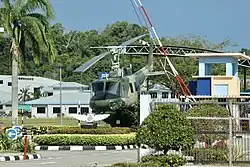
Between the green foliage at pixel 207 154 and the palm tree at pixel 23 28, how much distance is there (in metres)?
19.0

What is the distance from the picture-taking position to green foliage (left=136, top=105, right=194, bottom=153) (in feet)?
54.7

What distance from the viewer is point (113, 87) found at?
132 ft

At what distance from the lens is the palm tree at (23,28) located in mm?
35844

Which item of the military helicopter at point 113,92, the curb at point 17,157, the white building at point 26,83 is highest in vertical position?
the white building at point 26,83

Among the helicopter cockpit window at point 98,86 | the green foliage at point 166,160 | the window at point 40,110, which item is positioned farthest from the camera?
the window at point 40,110

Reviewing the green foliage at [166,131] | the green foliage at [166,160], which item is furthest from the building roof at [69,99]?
the green foliage at [166,131]

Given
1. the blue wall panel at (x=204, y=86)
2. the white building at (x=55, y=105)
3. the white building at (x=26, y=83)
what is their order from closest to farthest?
the blue wall panel at (x=204, y=86)
the white building at (x=55, y=105)
the white building at (x=26, y=83)

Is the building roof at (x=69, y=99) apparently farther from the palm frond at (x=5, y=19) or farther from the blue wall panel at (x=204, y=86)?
the palm frond at (x=5, y=19)

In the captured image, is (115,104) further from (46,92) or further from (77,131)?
(46,92)

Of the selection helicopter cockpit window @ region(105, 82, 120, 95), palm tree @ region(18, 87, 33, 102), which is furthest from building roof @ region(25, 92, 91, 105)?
helicopter cockpit window @ region(105, 82, 120, 95)

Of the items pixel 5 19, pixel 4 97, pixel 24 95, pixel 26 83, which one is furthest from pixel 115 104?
pixel 4 97

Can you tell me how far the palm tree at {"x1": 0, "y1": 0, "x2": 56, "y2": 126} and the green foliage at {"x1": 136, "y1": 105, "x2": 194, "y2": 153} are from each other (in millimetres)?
19603

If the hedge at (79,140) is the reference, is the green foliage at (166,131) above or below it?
above

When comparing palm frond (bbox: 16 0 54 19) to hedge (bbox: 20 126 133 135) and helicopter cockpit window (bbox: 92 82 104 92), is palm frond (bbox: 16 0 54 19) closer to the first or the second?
helicopter cockpit window (bbox: 92 82 104 92)
